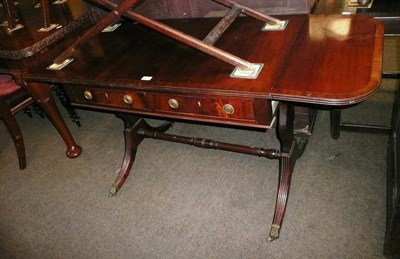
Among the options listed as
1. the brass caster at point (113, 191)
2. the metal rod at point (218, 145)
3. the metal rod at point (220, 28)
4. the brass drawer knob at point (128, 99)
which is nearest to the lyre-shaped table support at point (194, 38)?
the metal rod at point (220, 28)

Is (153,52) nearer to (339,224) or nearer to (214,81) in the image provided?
(214,81)

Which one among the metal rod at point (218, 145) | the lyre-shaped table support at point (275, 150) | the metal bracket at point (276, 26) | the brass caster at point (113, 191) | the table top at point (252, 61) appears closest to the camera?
the table top at point (252, 61)

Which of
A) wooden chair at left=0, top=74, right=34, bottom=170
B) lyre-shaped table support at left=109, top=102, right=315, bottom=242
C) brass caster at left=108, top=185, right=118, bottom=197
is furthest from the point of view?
wooden chair at left=0, top=74, right=34, bottom=170

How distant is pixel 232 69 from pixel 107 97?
63 centimetres

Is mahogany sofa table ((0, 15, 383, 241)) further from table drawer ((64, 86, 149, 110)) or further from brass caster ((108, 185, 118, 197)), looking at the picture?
brass caster ((108, 185, 118, 197))

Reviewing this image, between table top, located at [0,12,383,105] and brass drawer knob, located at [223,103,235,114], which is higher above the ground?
table top, located at [0,12,383,105]

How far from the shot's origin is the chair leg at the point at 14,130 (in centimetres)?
223

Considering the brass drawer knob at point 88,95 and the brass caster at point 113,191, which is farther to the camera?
the brass caster at point 113,191

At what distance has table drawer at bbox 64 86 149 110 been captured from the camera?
54.1 inches

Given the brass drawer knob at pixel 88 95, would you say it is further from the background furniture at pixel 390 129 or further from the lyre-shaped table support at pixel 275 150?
the background furniture at pixel 390 129

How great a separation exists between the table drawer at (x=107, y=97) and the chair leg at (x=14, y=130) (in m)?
1.02

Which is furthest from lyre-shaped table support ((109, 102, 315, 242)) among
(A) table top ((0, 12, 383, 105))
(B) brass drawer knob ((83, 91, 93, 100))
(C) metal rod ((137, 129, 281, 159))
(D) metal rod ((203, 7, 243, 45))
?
(B) brass drawer knob ((83, 91, 93, 100))

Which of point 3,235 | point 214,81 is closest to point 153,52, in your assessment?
point 214,81

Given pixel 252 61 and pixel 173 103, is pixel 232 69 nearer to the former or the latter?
pixel 252 61
